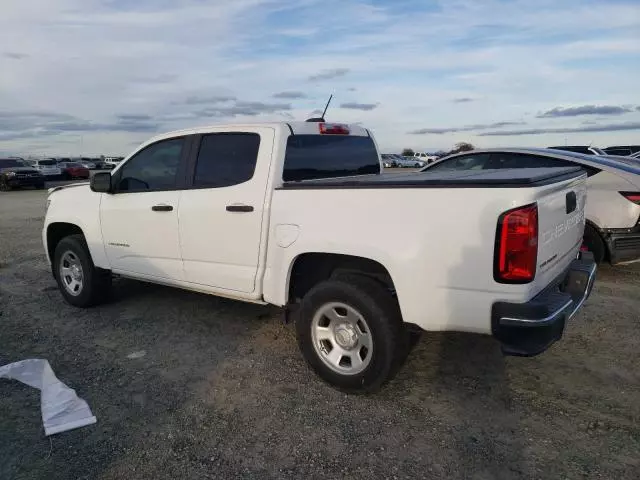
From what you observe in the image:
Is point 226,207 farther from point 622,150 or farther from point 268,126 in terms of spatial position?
point 622,150

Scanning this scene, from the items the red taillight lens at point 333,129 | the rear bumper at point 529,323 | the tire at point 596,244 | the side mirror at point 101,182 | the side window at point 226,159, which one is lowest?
the tire at point 596,244

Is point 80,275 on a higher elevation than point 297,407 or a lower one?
higher

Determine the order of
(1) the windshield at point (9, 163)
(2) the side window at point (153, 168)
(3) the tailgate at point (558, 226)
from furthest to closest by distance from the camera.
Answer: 1. (1) the windshield at point (9, 163)
2. (2) the side window at point (153, 168)
3. (3) the tailgate at point (558, 226)

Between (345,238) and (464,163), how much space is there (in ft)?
15.8

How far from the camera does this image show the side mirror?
5.05m

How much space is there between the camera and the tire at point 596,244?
20.6 ft

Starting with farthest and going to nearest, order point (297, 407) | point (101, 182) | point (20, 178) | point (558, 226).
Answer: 1. point (20, 178)
2. point (101, 182)
3. point (297, 407)
4. point (558, 226)

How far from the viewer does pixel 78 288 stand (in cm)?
578

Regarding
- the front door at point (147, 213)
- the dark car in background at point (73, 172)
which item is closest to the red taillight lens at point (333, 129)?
the front door at point (147, 213)

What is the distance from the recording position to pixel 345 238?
3438mm

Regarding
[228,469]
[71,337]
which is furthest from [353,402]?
[71,337]

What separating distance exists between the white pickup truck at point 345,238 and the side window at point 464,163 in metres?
2.67

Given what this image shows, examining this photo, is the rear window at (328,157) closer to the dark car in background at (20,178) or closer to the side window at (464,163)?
the side window at (464,163)

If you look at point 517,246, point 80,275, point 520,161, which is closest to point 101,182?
point 80,275
